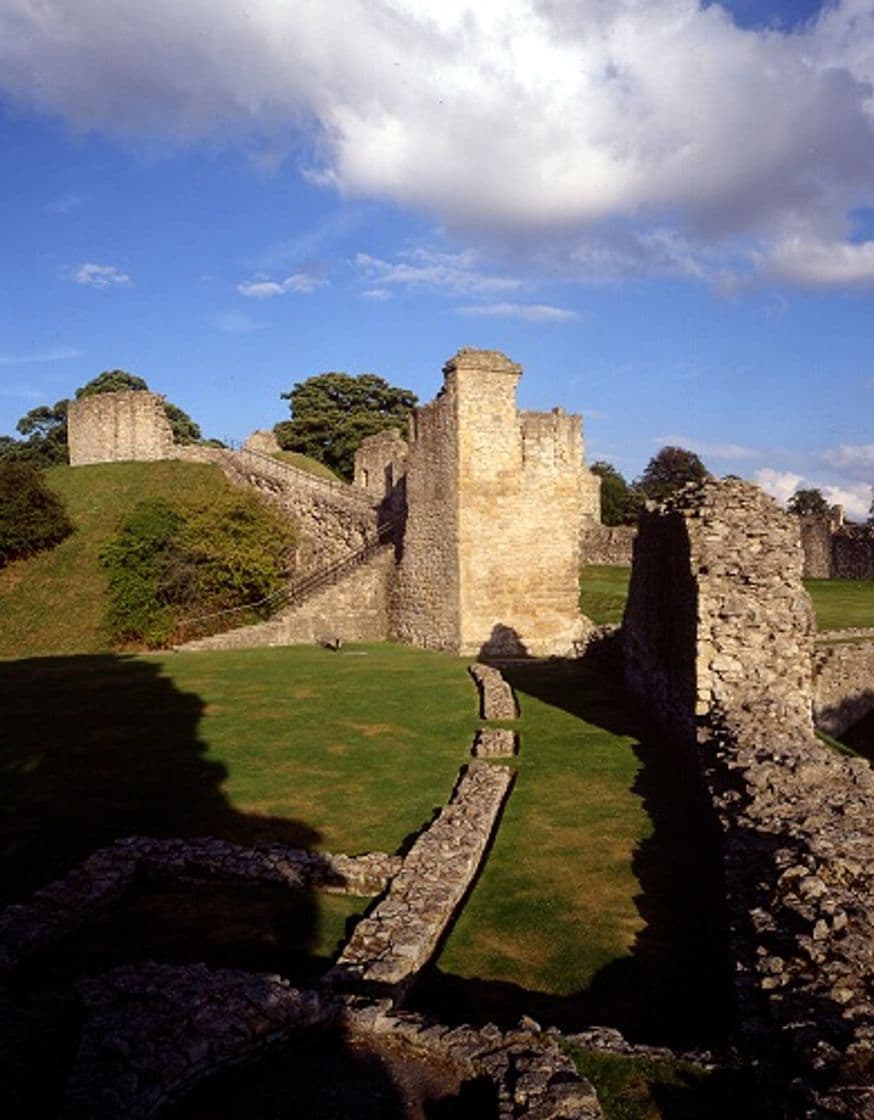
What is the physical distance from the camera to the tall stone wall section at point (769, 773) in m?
5.00

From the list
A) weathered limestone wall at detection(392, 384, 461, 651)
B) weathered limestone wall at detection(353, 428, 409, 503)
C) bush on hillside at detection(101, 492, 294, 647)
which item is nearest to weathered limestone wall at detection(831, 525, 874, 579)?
weathered limestone wall at detection(353, 428, 409, 503)

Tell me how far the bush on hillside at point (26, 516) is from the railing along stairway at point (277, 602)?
714 cm

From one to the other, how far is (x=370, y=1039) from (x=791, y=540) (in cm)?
940

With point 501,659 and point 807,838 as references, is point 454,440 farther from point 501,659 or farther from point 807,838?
point 807,838

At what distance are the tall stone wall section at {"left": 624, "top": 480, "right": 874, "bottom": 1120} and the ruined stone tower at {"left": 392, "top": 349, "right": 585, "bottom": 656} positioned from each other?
746 cm

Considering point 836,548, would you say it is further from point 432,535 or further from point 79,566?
point 79,566

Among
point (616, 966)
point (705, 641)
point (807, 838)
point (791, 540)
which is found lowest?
point (616, 966)

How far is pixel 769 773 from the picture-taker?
29.8 feet

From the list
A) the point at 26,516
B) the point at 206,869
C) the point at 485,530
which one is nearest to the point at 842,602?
the point at 485,530

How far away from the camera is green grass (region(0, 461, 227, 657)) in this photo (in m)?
29.9

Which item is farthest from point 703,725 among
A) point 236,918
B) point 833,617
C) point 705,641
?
point 833,617

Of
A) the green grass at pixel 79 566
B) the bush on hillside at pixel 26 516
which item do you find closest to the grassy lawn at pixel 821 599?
the green grass at pixel 79 566

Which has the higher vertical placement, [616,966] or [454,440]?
[454,440]

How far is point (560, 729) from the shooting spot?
15.2m
